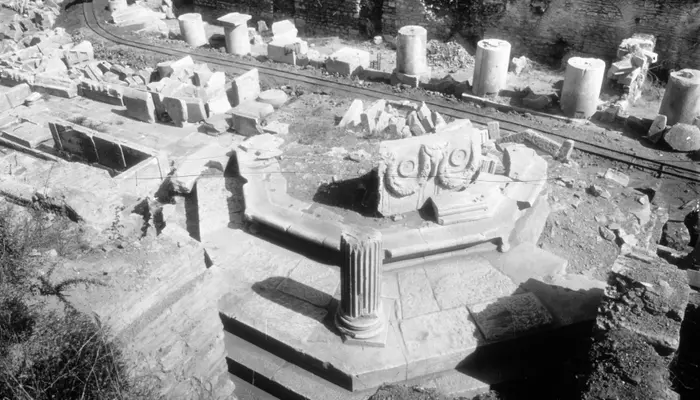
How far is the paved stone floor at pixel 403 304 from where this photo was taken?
24.3 feet

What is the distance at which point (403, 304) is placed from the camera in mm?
8203

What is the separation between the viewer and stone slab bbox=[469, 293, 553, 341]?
758 centimetres

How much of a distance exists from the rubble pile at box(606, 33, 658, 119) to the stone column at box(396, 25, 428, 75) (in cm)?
489

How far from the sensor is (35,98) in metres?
14.9

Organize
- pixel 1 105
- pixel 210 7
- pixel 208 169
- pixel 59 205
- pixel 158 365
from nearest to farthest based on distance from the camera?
pixel 158 365 → pixel 59 205 → pixel 208 169 → pixel 1 105 → pixel 210 7

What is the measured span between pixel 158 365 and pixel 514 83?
12.7m

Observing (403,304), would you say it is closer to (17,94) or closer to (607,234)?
(607,234)

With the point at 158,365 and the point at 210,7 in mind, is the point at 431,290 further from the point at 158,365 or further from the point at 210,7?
the point at 210,7

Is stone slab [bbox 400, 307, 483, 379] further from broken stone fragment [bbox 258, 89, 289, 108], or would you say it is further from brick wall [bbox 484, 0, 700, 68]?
brick wall [bbox 484, 0, 700, 68]

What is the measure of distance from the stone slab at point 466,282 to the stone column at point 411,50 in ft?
26.5

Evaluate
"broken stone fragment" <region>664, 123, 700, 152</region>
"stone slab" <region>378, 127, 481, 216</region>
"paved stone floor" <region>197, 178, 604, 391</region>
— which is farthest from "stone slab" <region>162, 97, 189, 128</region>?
"broken stone fragment" <region>664, 123, 700, 152</region>

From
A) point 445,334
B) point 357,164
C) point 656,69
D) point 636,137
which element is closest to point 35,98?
point 357,164

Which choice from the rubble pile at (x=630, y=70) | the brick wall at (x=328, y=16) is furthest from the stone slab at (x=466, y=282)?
the brick wall at (x=328, y=16)

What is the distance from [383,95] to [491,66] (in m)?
2.94
